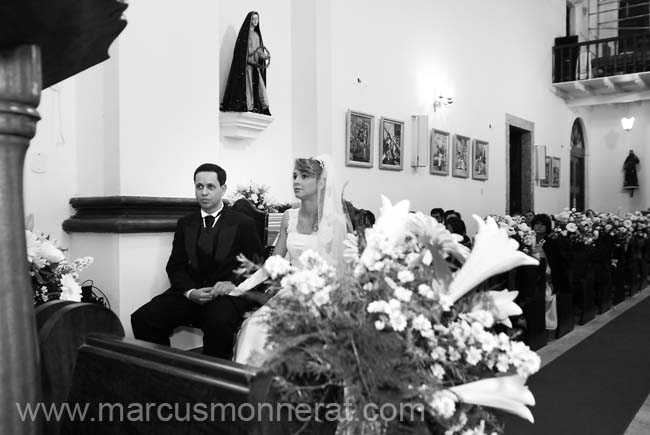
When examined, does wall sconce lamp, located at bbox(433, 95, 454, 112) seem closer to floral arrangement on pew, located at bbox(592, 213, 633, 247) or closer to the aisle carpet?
floral arrangement on pew, located at bbox(592, 213, 633, 247)

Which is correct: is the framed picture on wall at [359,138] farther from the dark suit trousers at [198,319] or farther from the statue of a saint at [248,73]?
the dark suit trousers at [198,319]

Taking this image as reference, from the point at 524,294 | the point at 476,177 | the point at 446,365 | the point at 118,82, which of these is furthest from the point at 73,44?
the point at 476,177

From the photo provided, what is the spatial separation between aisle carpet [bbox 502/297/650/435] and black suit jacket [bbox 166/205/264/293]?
2.00 m

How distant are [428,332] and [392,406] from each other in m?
0.15

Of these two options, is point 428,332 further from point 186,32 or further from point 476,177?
point 476,177

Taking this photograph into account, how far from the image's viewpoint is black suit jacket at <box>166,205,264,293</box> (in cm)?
409

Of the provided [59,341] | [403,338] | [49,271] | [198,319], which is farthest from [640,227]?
[59,341]

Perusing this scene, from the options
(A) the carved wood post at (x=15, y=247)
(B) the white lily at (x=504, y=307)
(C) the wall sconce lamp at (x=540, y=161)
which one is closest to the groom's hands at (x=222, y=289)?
(B) the white lily at (x=504, y=307)

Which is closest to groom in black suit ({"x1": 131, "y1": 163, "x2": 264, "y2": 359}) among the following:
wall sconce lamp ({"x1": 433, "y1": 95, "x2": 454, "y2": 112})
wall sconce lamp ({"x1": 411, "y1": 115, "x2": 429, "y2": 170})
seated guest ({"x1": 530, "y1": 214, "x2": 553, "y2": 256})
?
seated guest ({"x1": 530, "y1": 214, "x2": 553, "y2": 256})

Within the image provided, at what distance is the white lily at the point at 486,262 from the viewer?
1175mm

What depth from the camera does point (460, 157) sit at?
11.4 metres

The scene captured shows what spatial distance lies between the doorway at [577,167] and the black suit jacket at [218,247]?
1584 cm

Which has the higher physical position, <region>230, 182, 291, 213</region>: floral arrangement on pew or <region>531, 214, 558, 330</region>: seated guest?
<region>230, 182, 291, 213</region>: floral arrangement on pew

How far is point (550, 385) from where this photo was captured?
4398mm
